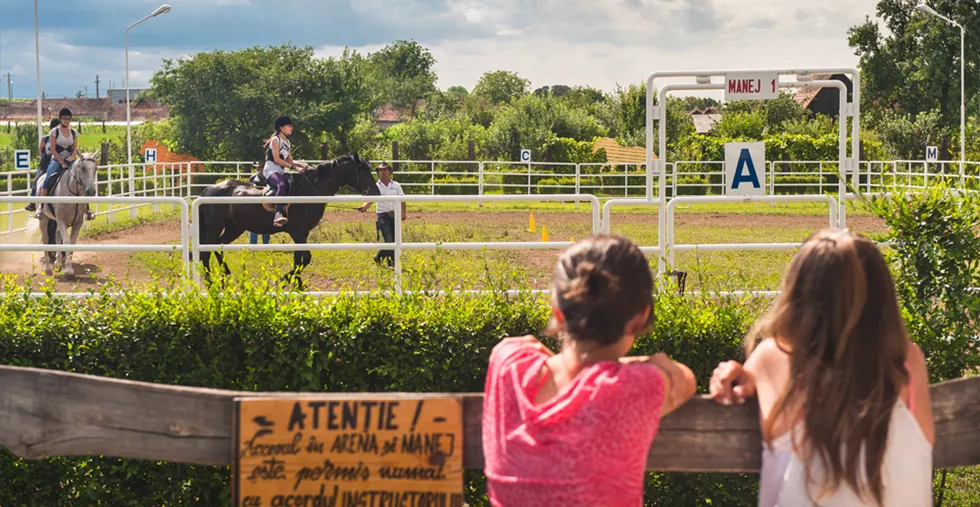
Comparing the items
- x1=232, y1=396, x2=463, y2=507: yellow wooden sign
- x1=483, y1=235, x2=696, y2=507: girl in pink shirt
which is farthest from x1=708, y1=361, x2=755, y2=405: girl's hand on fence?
x1=232, y1=396, x2=463, y2=507: yellow wooden sign

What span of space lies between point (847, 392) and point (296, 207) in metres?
11.1

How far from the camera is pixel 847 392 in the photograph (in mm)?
2641

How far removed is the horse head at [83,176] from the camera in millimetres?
15484

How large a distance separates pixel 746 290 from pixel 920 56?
6120 centimetres

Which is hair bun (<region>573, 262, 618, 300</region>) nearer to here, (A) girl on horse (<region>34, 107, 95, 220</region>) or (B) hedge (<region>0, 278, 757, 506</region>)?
(B) hedge (<region>0, 278, 757, 506</region>)

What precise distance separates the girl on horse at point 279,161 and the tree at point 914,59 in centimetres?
4967

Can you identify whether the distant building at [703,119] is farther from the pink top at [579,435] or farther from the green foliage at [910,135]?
the pink top at [579,435]

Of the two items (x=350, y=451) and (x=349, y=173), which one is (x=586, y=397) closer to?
(x=350, y=451)

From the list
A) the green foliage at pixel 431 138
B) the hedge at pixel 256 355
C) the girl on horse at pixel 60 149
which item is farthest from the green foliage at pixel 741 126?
the hedge at pixel 256 355

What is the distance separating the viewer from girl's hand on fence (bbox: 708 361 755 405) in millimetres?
2820

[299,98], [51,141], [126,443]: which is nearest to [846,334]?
[126,443]

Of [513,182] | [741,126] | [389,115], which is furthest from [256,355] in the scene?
[389,115]

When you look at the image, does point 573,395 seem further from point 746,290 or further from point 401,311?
point 746,290

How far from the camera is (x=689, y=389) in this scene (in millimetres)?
2705
